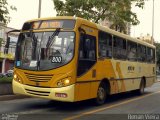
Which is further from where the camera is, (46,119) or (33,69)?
(33,69)

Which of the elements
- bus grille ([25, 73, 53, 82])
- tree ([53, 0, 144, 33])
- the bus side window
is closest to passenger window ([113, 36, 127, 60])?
the bus side window

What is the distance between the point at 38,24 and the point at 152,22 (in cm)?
4230

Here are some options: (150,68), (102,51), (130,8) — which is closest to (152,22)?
(130,8)

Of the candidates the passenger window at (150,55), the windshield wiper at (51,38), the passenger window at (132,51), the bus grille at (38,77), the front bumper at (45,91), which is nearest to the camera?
the front bumper at (45,91)

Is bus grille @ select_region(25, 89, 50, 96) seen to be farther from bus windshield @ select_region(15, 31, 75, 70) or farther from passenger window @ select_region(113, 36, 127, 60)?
passenger window @ select_region(113, 36, 127, 60)

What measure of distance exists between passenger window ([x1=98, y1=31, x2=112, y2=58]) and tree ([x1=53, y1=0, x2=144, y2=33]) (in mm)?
8588

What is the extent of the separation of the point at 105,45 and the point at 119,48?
6.28 feet

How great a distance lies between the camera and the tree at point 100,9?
80.1 ft

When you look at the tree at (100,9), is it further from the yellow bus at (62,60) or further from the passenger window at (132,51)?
the yellow bus at (62,60)

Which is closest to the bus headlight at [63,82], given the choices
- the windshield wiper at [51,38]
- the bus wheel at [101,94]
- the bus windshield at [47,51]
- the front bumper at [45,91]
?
the front bumper at [45,91]

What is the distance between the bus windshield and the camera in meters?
12.6

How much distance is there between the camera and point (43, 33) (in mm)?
13188

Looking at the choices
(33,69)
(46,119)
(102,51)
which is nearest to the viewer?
(46,119)

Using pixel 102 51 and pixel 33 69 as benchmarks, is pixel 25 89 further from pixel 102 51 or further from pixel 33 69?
pixel 102 51
